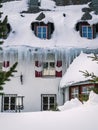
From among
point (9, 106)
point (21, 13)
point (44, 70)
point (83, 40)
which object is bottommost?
point (9, 106)

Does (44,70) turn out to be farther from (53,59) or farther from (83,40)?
(83,40)

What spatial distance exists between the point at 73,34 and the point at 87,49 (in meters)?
1.98

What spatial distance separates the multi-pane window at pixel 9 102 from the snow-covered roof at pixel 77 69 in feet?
10.4

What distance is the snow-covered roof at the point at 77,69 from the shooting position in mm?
22580

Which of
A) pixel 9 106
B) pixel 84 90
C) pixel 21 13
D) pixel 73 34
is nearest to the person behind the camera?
pixel 84 90

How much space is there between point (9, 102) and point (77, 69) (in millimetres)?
4704

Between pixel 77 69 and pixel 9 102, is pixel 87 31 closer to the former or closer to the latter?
pixel 77 69

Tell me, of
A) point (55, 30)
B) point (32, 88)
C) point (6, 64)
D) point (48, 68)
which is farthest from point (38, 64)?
point (55, 30)

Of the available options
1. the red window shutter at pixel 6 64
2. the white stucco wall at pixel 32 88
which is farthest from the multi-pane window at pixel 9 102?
the red window shutter at pixel 6 64

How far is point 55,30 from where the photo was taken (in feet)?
88.5

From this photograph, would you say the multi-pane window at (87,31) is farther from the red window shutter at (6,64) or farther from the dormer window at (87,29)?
the red window shutter at (6,64)

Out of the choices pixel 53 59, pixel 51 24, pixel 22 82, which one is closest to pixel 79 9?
pixel 51 24

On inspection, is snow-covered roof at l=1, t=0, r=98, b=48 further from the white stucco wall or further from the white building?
the white stucco wall

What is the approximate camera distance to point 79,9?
2997 cm
